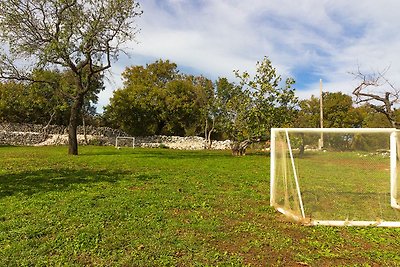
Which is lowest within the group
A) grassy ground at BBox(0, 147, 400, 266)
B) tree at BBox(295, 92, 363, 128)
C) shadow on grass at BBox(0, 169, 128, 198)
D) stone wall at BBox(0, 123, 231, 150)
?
grassy ground at BBox(0, 147, 400, 266)

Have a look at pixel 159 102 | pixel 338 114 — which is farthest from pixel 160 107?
pixel 338 114

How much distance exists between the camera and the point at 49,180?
9492 millimetres

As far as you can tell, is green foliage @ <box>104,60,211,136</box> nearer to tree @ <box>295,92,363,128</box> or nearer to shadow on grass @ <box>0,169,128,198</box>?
tree @ <box>295,92,363,128</box>

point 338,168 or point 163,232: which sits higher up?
point 338,168

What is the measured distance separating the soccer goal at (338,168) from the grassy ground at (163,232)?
0.49m

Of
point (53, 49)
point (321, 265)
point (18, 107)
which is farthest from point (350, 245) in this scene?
point (18, 107)

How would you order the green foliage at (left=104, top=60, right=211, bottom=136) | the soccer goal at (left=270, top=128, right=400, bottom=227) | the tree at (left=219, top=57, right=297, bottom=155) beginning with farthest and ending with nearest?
1. the green foliage at (left=104, top=60, right=211, bottom=136)
2. the tree at (left=219, top=57, right=297, bottom=155)
3. the soccer goal at (left=270, top=128, right=400, bottom=227)

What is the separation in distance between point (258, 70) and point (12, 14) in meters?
14.7

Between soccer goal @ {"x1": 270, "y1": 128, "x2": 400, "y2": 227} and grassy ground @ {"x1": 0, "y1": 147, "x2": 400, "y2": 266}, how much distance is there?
49 centimetres

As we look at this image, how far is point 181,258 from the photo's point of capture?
4.23 meters

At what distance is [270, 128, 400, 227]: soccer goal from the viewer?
6578 millimetres

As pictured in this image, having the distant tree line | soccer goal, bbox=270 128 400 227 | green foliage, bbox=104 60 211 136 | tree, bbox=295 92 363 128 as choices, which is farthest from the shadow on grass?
tree, bbox=295 92 363 128

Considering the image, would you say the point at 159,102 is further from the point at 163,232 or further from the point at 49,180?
the point at 163,232

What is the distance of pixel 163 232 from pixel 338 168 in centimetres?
437
